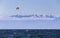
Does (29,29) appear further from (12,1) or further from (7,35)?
(12,1)

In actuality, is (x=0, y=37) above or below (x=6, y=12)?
below

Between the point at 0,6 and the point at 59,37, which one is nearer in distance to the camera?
the point at 59,37

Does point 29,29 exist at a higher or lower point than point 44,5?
lower

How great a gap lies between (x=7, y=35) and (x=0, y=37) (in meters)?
0.06

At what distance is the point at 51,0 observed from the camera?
1.20 metres

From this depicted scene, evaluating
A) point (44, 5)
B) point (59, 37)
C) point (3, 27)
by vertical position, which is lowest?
point (59, 37)

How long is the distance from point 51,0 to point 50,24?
33cm

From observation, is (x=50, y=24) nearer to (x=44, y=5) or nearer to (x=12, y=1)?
(x=44, y=5)

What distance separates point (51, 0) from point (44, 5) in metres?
0.09

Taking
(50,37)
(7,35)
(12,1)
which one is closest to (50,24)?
(50,37)

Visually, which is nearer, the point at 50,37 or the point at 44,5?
the point at 50,37

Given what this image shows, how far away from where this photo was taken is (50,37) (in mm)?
986

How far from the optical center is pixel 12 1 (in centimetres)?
119

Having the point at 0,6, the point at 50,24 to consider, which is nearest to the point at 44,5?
the point at 50,24
